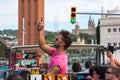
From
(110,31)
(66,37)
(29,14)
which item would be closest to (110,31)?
(110,31)

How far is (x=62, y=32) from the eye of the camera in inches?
249

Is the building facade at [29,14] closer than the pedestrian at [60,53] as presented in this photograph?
No

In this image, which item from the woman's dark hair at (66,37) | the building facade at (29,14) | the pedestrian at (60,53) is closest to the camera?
the pedestrian at (60,53)

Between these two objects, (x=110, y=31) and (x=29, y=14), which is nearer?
(x=29, y=14)

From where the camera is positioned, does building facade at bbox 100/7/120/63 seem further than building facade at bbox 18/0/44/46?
→ Yes

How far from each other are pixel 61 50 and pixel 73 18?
2269 centimetres

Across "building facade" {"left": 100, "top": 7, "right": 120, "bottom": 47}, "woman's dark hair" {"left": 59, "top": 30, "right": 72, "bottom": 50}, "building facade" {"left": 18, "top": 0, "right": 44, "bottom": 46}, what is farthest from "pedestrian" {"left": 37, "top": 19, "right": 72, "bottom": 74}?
"building facade" {"left": 100, "top": 7, "right": 120, "bottom": 47}

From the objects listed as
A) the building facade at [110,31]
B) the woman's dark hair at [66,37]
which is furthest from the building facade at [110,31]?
the woman's dark hair at [66,37]

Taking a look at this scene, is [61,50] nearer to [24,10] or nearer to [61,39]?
[61,39]

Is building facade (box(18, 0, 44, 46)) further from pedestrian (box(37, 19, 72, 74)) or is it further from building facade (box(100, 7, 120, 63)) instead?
pedestrian (box(37, 19, 72, 74))

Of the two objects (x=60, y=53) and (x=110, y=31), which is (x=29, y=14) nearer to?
(x=110, y=31)

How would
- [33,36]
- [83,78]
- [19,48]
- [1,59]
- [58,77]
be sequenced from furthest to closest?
[33,36]
[19,48]
[1,59]
[83,78]
[58,77]

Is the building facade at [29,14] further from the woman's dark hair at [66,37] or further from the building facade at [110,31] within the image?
the woman's dark hair at [66,37]

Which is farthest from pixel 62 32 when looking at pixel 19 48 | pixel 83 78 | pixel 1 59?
pixel 19 48
